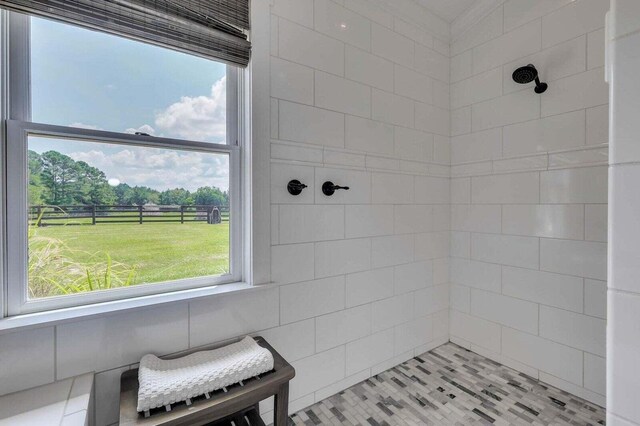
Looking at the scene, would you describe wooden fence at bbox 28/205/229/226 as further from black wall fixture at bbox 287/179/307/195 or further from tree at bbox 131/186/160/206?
black wall fixture at bbox 287/179/307/195

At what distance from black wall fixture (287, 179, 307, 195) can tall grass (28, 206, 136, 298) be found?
759 mm

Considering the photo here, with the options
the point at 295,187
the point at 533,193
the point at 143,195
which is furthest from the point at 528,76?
the point at 143,195

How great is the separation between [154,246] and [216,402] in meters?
0.67

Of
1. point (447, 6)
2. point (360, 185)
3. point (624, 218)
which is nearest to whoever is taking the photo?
point (624, 218)

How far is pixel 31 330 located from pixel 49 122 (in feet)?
2.32

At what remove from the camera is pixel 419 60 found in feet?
6.64

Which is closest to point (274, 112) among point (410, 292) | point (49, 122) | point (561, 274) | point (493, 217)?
point (49, 122)

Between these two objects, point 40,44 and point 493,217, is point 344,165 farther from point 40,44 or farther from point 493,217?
point 40,44

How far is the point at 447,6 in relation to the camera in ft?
6.62

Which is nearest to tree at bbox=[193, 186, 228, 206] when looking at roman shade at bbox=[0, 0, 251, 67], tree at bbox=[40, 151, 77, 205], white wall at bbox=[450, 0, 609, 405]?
tree at bbox=[40, 151, 77, 205]

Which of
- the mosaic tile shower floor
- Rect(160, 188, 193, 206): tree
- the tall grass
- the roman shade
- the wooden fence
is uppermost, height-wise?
the roman shade

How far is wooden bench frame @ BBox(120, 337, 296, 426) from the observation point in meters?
0.88

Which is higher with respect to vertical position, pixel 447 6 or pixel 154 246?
pixel 447 6

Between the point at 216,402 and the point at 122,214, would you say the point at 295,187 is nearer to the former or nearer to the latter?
the point at 122,214
